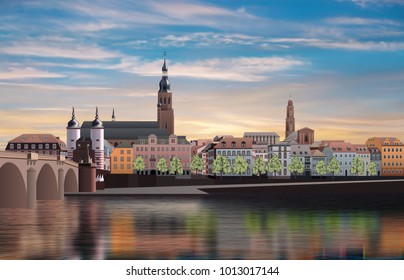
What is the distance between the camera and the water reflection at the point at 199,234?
124ft

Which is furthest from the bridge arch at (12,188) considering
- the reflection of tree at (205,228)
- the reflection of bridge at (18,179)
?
the reflection of tree at (205,228)

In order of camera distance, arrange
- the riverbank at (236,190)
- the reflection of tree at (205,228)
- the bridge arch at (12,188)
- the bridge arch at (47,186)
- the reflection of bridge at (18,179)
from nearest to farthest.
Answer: the reflection of tree at (205,228) → the reflection of bridge at (18,179) → the bridge arch at (12,188) → the bridge arch at (47,186) → the riverbank at (236,190)

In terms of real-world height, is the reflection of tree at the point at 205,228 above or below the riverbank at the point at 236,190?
above

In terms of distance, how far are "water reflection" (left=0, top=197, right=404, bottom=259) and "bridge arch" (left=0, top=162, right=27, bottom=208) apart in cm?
326

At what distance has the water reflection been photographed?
124ft

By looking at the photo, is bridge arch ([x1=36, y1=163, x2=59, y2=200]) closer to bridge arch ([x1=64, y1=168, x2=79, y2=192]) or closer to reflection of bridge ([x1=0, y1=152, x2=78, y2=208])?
reflection of bridge ([x1=0, y1=152, x2=78, y2=208])

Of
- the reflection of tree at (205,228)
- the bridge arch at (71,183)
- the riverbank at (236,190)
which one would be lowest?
the riverbank at (236,190)

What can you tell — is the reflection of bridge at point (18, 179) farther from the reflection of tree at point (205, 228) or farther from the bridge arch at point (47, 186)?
the reflection of tree at point (205, 228)

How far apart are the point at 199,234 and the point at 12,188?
116 feet

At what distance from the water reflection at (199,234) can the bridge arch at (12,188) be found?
3261 mm

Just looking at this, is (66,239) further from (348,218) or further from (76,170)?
(76,170)

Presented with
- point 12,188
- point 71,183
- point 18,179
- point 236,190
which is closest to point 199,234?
point 18,179

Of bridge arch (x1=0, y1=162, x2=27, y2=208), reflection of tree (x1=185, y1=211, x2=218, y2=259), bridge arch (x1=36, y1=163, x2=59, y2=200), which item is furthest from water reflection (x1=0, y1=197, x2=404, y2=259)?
bridge arch (x1=36, y1=163, x2=59, y2=200)

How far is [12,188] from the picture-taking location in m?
78.3
